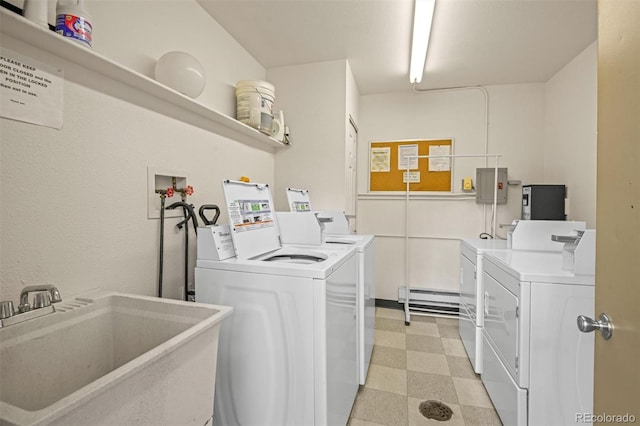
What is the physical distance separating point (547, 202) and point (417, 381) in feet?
7.04

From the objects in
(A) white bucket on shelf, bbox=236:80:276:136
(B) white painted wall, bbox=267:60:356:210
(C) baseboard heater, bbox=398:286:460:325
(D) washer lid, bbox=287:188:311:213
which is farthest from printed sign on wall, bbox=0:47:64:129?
(C) baseboard heater, bbox=398:286:460:325

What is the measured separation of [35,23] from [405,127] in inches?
132

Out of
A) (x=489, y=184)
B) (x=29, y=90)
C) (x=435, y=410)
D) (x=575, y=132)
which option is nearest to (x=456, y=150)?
(x=489, y=184)

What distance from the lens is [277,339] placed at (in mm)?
1299

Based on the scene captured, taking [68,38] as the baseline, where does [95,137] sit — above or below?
below

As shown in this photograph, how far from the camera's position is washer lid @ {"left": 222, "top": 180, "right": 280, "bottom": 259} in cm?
153

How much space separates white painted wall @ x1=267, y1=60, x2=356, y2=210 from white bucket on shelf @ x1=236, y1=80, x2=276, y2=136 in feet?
2.06

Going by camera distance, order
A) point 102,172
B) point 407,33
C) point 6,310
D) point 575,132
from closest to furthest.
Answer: point 6,310 → point 102,172 → point 407,33 → point 575,132

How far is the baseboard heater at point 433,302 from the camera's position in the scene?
11.1 feet

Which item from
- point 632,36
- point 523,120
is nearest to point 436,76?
point 523,120

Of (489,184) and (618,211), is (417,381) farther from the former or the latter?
(489,184)

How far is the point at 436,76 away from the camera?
123 inches

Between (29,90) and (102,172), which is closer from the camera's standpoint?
(29,90)

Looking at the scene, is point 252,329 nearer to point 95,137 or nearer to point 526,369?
point 95,137
